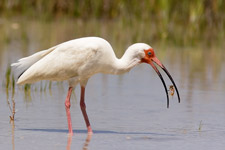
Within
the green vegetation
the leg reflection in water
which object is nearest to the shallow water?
the leg reflection in water

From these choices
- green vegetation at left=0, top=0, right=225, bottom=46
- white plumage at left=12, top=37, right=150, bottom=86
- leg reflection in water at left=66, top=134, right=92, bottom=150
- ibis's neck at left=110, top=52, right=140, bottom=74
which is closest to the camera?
leg reflection in water at left=66, top=134, right=92, bottom=150

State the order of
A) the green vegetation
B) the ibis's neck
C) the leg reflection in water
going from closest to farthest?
1. the leg reflection in water
2. the ibis's neck
3. the green vegetation

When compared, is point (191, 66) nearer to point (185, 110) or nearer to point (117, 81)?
point (117, 81)

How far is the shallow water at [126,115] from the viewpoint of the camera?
7207 millimetres

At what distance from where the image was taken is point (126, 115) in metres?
8.73

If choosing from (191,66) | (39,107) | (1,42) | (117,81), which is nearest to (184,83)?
(117,81)

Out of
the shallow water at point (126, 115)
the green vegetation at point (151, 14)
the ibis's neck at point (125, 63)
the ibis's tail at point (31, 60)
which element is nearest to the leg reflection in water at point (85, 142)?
the shallow water at point (126, 115)

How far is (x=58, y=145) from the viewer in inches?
274

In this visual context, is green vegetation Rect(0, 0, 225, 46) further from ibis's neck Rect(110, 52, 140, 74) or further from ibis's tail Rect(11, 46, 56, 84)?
ibis's tail Rect(11, 46, 56, 84)

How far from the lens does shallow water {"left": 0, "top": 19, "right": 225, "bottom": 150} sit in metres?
7.21

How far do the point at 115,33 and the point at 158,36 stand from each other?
1.34 m

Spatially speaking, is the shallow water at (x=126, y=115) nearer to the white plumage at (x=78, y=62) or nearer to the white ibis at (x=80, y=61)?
the white ibis at (x=80, y=61)

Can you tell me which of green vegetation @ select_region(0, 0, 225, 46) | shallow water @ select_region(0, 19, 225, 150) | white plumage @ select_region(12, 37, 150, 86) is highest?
green vegetation @ select_region(0, 0, 225, 46)

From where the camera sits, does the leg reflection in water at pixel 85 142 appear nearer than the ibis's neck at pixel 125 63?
Yes
